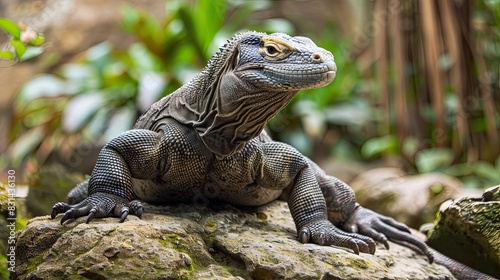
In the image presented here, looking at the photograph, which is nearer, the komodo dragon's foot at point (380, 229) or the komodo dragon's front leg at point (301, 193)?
the komodo dragon's front leg at point (301, 193)

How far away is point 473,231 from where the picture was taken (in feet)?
15.4

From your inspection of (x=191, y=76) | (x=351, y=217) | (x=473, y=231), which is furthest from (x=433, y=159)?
(x=473, y=231)

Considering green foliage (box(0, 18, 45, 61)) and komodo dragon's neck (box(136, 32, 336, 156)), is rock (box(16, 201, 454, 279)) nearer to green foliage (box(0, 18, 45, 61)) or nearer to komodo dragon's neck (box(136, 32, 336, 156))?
komodo dragon's neck (box(136, 32, 336, 156))

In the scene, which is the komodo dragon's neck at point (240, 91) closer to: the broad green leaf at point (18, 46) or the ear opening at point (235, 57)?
the ear opening at point (235, 57)

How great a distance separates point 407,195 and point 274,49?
4.38 metres

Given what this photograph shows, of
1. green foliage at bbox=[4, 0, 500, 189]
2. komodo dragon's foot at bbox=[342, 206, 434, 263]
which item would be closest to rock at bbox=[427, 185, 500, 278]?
komodo dragon's foot at bbox=[342, 206, 434, 263]

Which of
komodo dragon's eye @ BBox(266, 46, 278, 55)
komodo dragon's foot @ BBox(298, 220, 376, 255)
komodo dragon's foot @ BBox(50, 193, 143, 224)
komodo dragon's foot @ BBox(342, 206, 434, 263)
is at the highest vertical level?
komodo dragon's eye @ BBox(266, 46, 278, 55)

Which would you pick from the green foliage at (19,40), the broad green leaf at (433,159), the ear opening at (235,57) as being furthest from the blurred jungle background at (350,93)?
Result: the ear opening at (235,57)

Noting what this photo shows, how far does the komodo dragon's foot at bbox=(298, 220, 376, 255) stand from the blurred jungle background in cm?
517

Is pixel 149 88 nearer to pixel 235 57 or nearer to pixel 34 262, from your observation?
pixel 235 57

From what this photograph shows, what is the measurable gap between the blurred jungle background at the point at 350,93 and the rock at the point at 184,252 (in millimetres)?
4788

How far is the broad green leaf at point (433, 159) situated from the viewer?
9.96 meters

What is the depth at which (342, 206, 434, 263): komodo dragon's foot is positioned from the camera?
4992 mm

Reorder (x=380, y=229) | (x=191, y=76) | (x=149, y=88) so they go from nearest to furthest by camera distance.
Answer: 1. (x=380, y=229)
2. (x=149, y=88)
3. (x=191, y=76)
